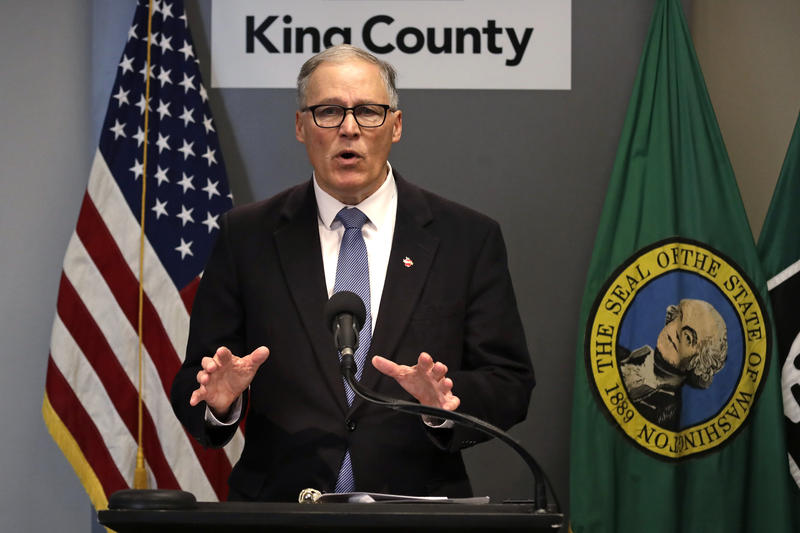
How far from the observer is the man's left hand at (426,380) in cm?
188

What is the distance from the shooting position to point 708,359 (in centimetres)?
347

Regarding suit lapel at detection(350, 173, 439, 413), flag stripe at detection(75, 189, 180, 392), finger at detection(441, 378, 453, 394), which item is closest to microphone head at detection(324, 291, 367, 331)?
finger at detection(441, 378, 453, 394)

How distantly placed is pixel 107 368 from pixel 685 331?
2.13 metres

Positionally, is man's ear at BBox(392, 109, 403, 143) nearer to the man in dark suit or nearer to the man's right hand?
the man in dark suit

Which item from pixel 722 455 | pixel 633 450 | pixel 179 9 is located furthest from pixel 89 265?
pixel 722 455

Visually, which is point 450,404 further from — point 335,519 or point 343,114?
point 343,114

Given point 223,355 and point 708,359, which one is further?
point 708,359

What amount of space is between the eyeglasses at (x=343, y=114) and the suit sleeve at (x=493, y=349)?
1.39 feet

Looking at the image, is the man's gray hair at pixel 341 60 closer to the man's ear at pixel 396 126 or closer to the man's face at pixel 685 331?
the man's ear at pixel 396 126

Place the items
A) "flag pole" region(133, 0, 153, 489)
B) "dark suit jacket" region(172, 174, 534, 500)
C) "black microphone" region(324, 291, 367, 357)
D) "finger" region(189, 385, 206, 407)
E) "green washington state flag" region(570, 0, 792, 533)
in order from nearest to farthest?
1. "black microphone" region(324, 291, 367, 357)
2. "finger" region(189, 385, 206, 407)
3. "dark suit jacket" region(172, 174, 534, 500)
4. "green washington state flag" region(570, 0, 792, 533)
5. "flag pole" region(133, 0, 153, 489)

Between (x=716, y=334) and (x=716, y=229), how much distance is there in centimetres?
39

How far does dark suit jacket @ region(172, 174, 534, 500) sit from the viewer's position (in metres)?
2.29

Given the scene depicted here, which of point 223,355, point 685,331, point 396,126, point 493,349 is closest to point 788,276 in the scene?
point 685,331

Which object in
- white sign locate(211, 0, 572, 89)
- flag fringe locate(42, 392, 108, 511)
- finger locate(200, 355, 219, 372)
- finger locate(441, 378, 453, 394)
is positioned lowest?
flag fringe locate(42, 392, 108, 511)
